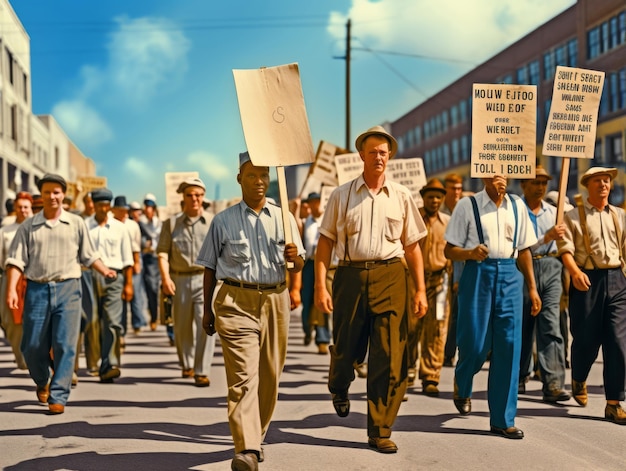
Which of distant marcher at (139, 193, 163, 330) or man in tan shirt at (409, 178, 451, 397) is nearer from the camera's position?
man in tan shirt at (409, 178, 451, 397)

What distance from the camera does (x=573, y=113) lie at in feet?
28.5

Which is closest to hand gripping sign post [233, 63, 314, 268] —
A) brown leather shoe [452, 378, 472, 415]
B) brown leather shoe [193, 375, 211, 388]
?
brown leather shoe [452, 378, 472, 415]

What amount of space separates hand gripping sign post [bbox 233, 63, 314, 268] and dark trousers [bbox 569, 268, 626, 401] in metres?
Answer: 2.90

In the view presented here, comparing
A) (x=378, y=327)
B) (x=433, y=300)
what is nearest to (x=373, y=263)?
(x=378, y=327)

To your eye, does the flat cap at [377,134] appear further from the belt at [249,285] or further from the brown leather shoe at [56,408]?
the brown leather shoe at [56,408]

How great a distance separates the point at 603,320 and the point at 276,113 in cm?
343

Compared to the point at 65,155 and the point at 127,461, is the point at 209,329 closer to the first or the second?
the point at 127,461

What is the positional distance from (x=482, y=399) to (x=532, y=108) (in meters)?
2.72

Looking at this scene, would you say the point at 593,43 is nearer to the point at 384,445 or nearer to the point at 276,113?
the point at 276,113

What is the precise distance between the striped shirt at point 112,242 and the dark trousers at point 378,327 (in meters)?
5.12

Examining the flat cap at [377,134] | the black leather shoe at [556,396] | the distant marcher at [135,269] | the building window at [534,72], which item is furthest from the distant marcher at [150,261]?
the building window at [534,72]

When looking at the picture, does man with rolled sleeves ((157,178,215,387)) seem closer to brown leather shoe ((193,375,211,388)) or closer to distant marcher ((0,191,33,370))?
brown leather shoe ((193,375,211,388))

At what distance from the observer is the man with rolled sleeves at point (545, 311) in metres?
9.06

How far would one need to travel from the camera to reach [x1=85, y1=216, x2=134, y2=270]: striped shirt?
37.9 feet
